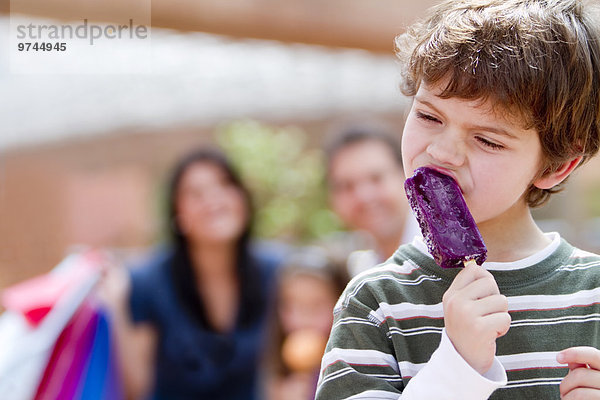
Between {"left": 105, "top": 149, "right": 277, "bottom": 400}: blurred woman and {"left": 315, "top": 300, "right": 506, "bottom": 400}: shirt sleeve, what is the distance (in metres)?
2.55

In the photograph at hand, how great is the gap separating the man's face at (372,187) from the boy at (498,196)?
1997 millimetres

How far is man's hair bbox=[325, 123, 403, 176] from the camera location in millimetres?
3393

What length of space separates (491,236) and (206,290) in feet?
9.09

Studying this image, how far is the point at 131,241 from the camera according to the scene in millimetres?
11234

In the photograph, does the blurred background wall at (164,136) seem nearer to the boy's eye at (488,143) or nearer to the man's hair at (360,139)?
the man's hair at (360,139)

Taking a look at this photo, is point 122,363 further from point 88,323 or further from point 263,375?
point 263,375

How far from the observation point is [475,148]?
1154 millimetres

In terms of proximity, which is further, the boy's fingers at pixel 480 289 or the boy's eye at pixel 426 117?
the boy's eye at pixel 426 117

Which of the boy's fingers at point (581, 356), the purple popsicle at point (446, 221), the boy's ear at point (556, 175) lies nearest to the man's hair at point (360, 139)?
the boy's ear at point (556, 175)

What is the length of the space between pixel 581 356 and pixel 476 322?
0.64 feet

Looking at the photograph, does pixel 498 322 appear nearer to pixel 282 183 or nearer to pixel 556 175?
pixel 556 175

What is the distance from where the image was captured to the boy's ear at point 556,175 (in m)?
1.28

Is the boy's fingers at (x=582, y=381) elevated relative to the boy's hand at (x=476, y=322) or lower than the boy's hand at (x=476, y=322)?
lower

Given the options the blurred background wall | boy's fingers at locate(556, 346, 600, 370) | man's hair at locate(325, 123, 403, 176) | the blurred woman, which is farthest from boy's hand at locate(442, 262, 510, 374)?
the blurred background wall
